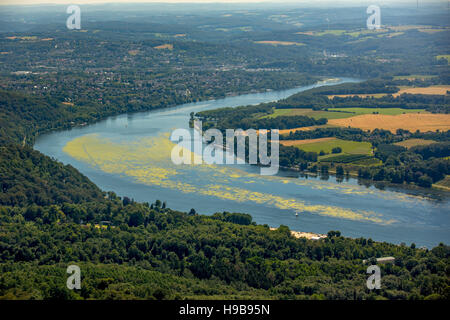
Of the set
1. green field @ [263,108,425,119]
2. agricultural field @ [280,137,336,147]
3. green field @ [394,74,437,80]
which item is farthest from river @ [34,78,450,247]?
green field @ [394,74,437,80]

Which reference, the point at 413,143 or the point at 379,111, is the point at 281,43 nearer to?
the point at 379,111

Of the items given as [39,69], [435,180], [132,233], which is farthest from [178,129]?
[39,69]

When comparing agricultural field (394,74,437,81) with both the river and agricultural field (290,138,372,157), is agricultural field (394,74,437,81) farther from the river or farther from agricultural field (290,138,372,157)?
the river

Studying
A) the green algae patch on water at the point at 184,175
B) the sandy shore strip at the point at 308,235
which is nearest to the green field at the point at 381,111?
the green algae patch on water at the point at 184,175

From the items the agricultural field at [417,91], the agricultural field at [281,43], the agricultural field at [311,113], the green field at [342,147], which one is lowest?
the green field at [342,147]

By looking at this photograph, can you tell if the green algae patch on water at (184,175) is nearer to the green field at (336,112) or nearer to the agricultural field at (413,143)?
the agricultural field at (413,143)

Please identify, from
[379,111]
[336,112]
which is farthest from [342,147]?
[379,111]

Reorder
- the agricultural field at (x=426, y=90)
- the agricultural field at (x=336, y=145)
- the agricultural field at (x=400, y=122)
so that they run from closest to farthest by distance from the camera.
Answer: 1. the agricultural field at (x=336, y=145)
2. the agricultural field at (x=400, y=122)
3. the agricultural field at (x=426, y=90)
